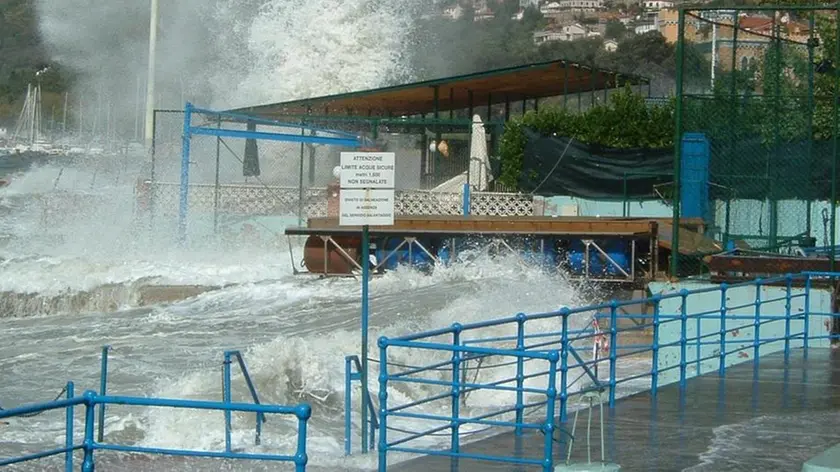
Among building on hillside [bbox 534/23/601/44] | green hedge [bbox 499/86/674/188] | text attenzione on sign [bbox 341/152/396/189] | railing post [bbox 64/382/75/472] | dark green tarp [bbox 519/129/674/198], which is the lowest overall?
railing post [bbox 64/382/75/472]

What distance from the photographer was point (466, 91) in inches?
1582

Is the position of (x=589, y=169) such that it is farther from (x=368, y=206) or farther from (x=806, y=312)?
(x=368, y=206)

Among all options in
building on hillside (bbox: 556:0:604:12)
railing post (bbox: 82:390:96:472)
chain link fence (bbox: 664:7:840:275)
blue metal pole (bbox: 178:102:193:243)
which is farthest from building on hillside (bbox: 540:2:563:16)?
railing post (bbox: 82:390:96:472)

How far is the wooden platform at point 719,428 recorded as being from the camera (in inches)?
466

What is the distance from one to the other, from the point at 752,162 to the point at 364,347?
10.3 metres

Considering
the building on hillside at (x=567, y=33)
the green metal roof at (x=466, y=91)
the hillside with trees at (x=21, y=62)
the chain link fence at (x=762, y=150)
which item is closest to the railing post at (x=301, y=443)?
the chain link fence at (x=762, y=150)

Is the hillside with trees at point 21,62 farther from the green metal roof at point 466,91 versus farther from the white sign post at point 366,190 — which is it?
the white sign post at point 366,190

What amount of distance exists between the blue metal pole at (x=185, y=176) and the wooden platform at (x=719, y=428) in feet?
57.8

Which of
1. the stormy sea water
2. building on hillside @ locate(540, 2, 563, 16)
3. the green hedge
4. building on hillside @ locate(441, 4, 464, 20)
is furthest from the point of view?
building on hillside @ locate(540, 2, 563, 16)

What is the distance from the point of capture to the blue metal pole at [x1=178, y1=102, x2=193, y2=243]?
32219 mm

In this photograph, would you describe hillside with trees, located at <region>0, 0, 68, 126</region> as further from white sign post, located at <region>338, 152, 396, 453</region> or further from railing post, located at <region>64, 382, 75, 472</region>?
railing post, located at <region>64, 382, 75, 472</region>

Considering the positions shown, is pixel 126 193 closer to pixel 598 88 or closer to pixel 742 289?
pixel 598 88

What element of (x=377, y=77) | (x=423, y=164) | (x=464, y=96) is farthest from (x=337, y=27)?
(x=423, y=164)

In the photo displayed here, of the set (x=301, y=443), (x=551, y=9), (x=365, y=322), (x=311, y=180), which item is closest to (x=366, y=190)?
(x=365, y=322)
